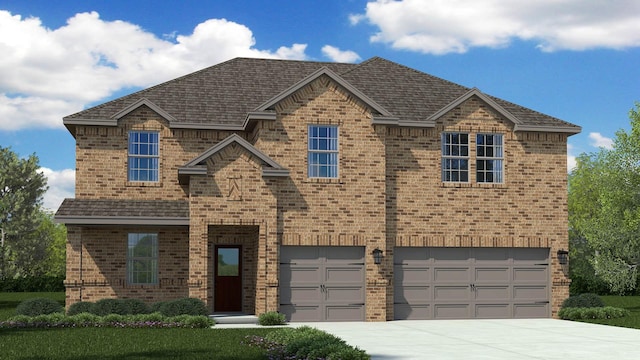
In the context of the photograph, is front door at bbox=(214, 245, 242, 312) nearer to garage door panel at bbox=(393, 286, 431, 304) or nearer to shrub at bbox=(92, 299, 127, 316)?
shrub at bbox=(92, 299, 127, 316)

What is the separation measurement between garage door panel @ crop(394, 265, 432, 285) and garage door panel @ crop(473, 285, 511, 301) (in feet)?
6.06

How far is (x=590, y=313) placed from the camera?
26.8 metres

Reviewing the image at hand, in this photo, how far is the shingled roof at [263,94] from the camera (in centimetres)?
2752

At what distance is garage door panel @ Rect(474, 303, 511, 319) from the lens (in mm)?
27609

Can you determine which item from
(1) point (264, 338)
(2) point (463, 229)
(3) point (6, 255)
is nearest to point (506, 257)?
(2) point (463, 229)

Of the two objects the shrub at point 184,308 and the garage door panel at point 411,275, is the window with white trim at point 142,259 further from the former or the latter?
the garage door panel at point 411,275

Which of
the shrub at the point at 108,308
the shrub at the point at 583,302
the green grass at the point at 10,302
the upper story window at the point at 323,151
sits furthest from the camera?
the green grass at the point at 10,302

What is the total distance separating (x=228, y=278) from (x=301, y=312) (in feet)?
10.8

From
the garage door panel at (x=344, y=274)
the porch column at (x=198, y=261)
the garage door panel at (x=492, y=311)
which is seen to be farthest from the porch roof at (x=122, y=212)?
the garage door panel at (x=492, y=311)

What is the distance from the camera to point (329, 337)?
16094 mm

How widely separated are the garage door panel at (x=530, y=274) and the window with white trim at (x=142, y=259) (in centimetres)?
1250

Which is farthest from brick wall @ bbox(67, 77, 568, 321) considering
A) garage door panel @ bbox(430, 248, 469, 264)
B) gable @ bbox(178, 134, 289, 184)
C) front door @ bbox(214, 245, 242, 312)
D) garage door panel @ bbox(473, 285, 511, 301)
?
garage door panel @ bbox(473, 285, 511, 301)

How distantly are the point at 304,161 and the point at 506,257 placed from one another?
8.00m

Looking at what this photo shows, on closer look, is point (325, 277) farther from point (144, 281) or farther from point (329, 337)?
point (329, 337)
